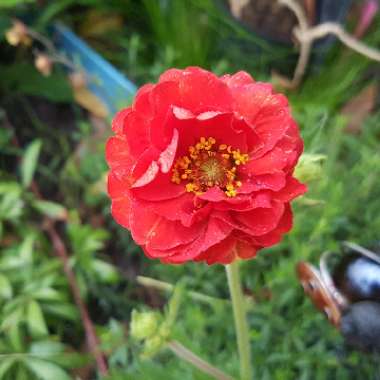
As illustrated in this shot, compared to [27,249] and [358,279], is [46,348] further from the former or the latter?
[358,279]

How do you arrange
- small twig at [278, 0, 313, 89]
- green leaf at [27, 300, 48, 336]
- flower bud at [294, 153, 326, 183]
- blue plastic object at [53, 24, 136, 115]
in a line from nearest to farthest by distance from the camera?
1. flower bud at [294, 153, 326, 183]
2. green leaf at [27, 300, 48, 336]
3. small twig at [278, 0, 313, 89]
4. blue plastic object at [53, 24, 136, 115]

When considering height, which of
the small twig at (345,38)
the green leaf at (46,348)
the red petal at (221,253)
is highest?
the small twig at (345,38)

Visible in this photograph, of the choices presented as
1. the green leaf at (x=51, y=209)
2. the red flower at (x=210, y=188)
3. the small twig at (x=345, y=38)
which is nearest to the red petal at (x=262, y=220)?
the red flower at (x=210, y=188)

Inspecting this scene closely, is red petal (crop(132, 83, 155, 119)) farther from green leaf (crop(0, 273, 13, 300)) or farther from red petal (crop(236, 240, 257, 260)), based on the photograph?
green leaf (crop(0, 273, 13, 300))

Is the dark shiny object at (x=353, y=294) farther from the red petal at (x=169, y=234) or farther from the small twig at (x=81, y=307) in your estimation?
the small twig at (x=81, y=307)

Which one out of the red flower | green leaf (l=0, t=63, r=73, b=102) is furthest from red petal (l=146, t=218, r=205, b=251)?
green leaf (l=0, t=63, r=73, b=102)

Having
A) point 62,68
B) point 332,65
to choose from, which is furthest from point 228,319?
point 62,68

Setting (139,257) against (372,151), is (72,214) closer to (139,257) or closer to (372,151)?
(139,257)
